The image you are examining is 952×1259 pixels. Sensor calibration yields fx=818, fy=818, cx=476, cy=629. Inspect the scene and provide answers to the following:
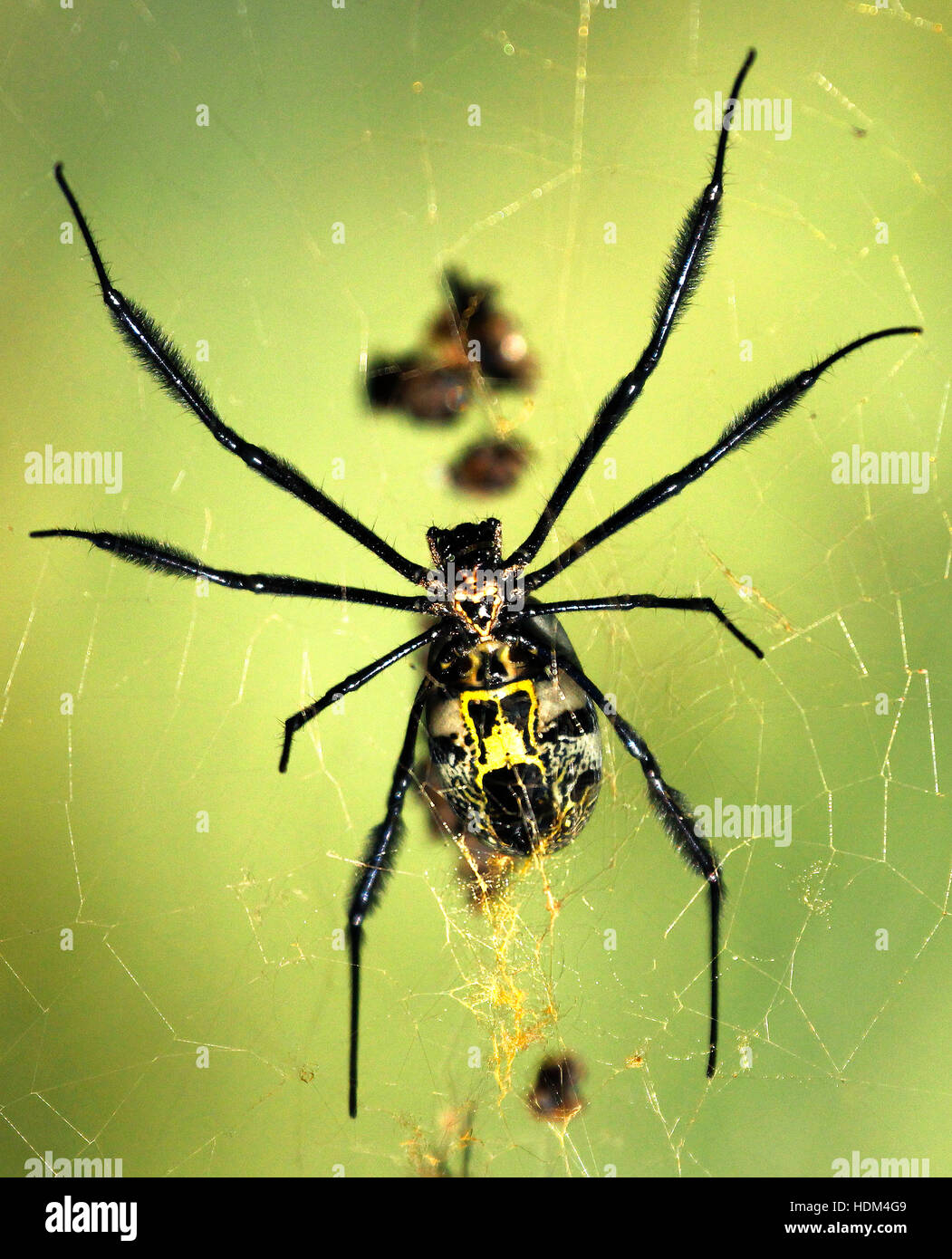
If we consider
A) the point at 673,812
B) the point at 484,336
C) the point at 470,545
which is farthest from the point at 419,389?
the point at 673,812

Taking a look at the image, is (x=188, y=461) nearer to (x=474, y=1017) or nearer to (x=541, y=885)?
(x=541, y=885)

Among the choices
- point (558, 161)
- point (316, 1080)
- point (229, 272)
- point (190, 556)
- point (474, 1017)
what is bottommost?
point (316, 1080)

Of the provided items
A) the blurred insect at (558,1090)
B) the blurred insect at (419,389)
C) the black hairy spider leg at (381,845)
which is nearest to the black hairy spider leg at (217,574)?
the black hairy spider leg at (381,845)

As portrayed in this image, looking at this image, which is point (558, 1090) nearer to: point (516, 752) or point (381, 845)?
point (381, 845)

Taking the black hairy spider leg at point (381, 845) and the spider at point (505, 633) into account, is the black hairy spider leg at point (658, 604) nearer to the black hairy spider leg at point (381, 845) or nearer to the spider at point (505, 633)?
the spider at point (505, 633)

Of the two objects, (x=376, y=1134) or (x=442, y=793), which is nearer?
(x=442, y=793)

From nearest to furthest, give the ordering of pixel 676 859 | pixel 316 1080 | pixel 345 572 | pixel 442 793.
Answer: pixel 442 793 < pixel 676 859 < pixel 316 1080 < pixel 345 572

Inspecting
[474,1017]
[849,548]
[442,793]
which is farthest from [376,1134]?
[849,548]
